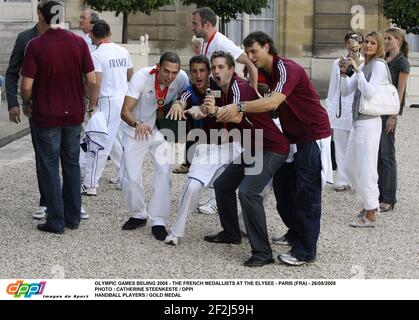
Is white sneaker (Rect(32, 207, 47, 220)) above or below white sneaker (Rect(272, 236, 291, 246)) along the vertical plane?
above

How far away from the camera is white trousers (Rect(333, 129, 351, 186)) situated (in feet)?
32.1

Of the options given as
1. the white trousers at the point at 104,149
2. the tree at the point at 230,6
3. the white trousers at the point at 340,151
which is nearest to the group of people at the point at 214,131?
the white trousers at the point at 104,149

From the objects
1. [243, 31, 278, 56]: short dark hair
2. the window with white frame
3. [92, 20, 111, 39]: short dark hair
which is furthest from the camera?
the window with white frame

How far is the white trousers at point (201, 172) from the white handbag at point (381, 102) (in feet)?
4.60

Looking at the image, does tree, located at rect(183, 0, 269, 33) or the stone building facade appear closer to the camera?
tree, located at rect(183, 0, 269, 33)

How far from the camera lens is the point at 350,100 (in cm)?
979

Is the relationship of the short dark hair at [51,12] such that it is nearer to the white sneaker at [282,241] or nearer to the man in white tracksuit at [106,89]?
the man in white tracksuit at [106,89]

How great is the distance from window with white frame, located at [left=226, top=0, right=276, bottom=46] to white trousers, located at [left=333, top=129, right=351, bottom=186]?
13.6m

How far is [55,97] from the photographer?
7457mm

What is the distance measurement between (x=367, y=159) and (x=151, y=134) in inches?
73.5

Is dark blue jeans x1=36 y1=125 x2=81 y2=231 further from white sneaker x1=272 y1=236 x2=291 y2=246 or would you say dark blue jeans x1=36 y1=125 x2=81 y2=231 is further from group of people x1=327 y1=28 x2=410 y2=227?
group of people x1=327 y1=28 x2=410 y2=227

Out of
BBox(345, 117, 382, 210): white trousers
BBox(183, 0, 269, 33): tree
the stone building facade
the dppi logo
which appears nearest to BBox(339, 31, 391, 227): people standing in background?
BBox(345, 117, 382, 210): white trousers

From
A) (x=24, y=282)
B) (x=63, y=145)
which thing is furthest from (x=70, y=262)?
(x=63, y=145)

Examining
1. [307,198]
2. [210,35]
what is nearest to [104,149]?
[210,35]
